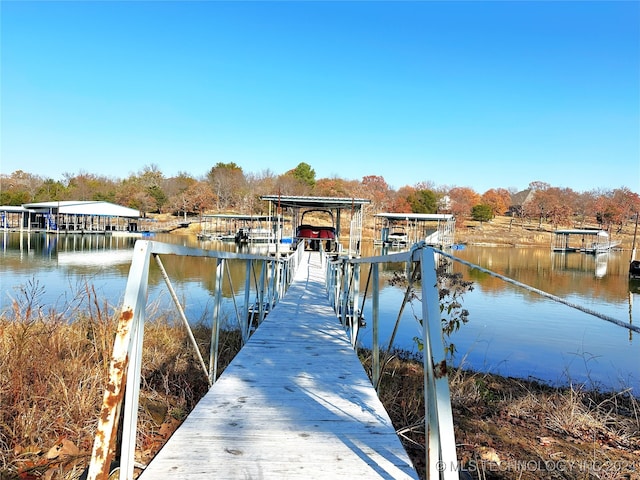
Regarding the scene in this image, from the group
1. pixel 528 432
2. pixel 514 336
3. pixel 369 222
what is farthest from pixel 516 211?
pixel 528 432

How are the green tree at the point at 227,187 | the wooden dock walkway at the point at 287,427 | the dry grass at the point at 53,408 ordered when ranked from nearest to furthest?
the wooden dock walkway at the point at 287,427
the dry grass at the point at 53,408
the green tree at the point at 227,187

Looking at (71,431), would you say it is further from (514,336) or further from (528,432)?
(514,336)

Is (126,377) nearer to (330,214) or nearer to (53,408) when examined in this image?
(53,408)

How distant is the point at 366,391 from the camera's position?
3256 mm

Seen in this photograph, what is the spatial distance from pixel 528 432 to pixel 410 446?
1.53 metres

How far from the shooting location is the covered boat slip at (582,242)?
44.1 m

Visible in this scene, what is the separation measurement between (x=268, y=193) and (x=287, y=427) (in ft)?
198

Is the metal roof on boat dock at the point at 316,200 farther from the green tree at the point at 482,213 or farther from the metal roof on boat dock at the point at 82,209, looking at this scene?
the green tree at the point at 482,213

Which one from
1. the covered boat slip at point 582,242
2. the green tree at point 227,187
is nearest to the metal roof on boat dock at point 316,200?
the covered boat slip at point 582,242

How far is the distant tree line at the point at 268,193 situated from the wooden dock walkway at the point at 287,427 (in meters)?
52.5

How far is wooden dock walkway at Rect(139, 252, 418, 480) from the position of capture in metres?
2.07

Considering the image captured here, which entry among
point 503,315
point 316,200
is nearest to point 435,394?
point 503,315

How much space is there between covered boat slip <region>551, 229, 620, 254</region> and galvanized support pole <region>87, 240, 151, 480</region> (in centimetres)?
4796

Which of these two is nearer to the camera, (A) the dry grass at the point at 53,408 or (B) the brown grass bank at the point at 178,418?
(A) the dry grass at the point at 53,408
